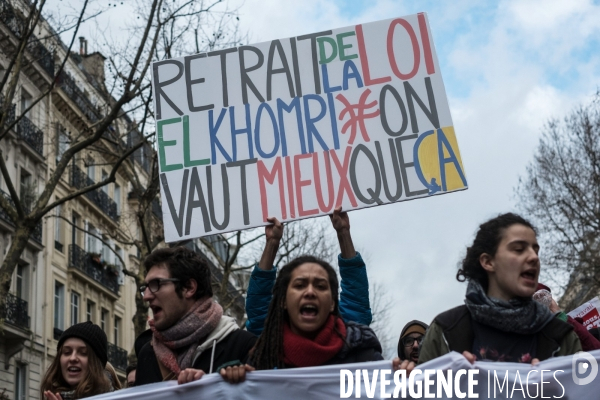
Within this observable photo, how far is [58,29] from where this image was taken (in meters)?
13.0

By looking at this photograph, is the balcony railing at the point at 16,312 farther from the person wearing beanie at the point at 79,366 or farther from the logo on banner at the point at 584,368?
the logo on banner at the point at 584,368

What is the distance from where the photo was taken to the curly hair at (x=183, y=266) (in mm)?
4234

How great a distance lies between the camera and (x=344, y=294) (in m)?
4.55

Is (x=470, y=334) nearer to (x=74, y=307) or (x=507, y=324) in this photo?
(x=507, y=324)

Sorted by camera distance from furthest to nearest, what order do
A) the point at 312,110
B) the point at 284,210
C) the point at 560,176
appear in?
1. the point at 560,176
2. the point at 312,110
3. the point at 284,210

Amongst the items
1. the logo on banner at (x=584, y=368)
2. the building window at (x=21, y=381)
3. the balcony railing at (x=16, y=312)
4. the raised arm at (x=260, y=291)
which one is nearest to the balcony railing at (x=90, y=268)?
the balcony railing at (x=16, y=312)

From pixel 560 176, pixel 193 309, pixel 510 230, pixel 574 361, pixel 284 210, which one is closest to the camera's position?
pixel 574 361

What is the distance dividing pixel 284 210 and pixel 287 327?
3.24 feet

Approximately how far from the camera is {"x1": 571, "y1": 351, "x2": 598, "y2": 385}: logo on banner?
3451mm

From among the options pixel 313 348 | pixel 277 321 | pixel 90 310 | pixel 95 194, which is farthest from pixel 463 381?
pixel 95 194

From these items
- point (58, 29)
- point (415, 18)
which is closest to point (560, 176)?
point (58, 29)

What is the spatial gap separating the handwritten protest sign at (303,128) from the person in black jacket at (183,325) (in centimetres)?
57

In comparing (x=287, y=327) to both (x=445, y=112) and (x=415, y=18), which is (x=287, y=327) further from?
(x=415, y=18)

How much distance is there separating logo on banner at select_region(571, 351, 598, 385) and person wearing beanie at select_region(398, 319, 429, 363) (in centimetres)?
228
